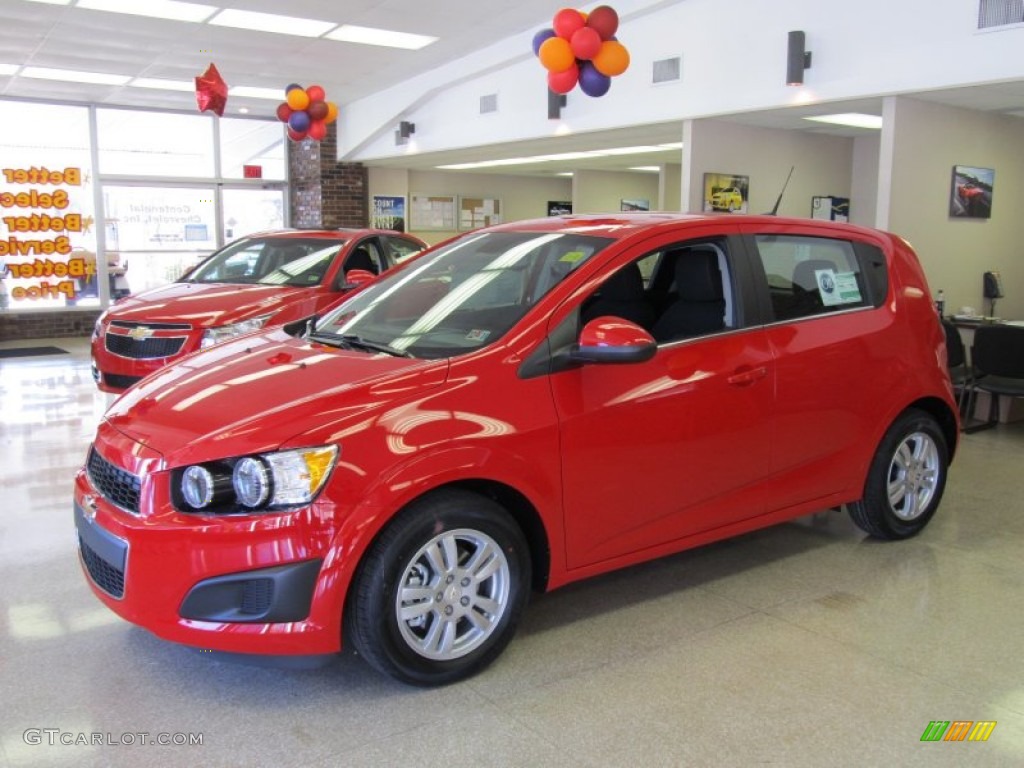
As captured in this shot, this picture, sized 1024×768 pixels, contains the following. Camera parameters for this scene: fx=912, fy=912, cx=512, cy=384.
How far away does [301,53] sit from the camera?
10344mm

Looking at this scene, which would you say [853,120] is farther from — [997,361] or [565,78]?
[997,361]

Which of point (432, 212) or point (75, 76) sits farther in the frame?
point (432, 212)

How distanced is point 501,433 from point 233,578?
86 centimetres

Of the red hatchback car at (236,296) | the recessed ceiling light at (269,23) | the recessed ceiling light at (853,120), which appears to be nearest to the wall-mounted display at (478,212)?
the recessed ceiling light at (269,23)

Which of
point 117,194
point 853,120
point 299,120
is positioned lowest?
point 117,194

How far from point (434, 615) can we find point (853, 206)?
9.01m

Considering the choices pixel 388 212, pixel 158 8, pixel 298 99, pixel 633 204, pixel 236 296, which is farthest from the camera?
pixel 633 204

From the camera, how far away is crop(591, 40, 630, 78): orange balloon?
7152 millimetres

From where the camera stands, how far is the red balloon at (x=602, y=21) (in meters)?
7.08

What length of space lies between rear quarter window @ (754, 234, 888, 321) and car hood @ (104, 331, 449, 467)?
4.95ft

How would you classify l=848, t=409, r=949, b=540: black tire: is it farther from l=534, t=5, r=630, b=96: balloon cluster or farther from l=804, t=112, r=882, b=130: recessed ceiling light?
l=804, t=112, r=882, b=130: recessed ceiling light

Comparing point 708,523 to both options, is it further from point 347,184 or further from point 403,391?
point 347,184

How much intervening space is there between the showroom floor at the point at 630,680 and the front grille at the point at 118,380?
218 cm

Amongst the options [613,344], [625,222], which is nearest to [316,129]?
[625,222]
